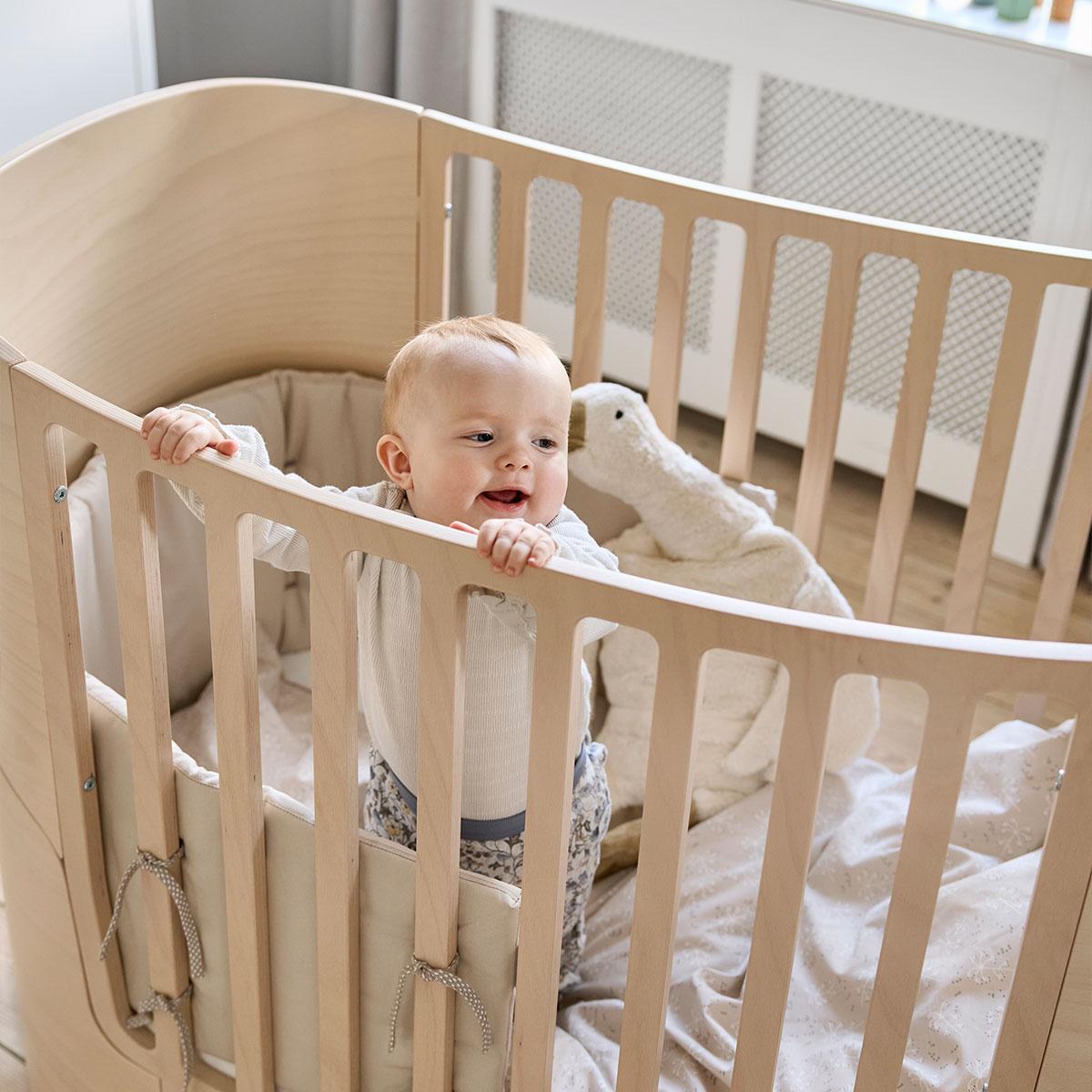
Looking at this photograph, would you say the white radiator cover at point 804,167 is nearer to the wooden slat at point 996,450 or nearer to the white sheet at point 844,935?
the wooden slat at point 996,450

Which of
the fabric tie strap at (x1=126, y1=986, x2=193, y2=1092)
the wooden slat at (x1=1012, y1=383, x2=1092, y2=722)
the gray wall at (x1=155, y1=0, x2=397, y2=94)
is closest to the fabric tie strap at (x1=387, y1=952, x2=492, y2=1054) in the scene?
the fabric tie strap at (x1=126, y1=986, x2=193, y2=1092)

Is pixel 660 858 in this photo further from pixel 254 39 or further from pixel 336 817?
pixel 254 39

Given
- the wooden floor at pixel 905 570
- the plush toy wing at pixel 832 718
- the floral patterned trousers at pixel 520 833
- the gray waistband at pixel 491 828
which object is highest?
the gray waistband at pixel 491 828

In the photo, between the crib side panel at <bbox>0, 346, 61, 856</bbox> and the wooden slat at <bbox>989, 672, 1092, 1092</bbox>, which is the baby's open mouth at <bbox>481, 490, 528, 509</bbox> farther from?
the wooden slat at <bbox>989, 672, 1092, 1092</bbox>

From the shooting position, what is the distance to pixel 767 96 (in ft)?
7.06

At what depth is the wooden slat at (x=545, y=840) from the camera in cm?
94

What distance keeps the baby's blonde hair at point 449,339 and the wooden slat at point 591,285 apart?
389 millimetres

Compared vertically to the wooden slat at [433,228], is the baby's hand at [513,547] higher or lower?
higher

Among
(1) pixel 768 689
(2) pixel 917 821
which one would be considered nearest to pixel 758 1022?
(2) pixel 917 821

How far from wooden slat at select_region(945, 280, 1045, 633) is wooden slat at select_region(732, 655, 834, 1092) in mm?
631

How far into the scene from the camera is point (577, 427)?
1.51 metres

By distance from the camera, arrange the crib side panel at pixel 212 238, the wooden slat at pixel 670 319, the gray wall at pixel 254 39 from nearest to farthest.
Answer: the crib side panel at pixel 212 238 < the wooden slat at pixel 670 319 < the gray wall at pixel 254 39

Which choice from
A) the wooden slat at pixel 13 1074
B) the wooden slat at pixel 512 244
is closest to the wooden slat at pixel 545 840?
the wooden slat at pixel 13 1074

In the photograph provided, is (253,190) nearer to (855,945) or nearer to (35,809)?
(35,809)
